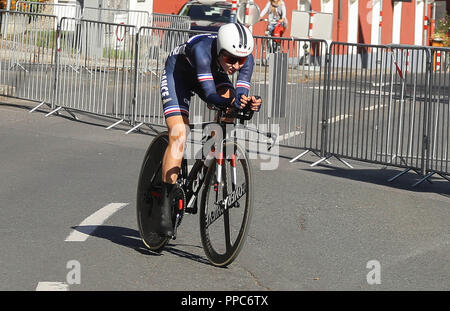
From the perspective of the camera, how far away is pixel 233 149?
6.89 meters

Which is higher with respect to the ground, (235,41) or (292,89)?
(235,41)

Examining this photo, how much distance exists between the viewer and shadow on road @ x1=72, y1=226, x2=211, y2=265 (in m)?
7.46

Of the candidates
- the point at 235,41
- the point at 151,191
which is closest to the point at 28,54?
the point at 151,191

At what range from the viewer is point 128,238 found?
800 cm

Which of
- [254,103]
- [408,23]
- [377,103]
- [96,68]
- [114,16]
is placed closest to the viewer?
[254,103]

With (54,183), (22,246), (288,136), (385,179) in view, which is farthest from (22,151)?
(22,246)

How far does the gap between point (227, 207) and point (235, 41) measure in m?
1.08

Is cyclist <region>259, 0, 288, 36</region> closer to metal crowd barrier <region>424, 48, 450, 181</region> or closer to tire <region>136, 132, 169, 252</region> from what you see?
metal crowd barrier <region>424, 48, 450, 181</region>

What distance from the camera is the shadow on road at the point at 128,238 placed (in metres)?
7.46

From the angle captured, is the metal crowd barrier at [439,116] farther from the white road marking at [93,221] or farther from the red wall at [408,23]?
the red wall at [408,23]

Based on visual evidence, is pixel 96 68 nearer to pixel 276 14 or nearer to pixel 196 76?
pixel 196 76

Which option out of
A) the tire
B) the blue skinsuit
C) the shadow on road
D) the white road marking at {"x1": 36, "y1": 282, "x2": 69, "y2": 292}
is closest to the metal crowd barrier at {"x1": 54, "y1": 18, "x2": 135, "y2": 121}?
the shadow on road

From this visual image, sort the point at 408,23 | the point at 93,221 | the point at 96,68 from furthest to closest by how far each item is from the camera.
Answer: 1. the point at 408,23
2. the point at 96,68
3. the point at 93,221

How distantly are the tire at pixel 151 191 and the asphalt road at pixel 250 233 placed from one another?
0.11 metres
